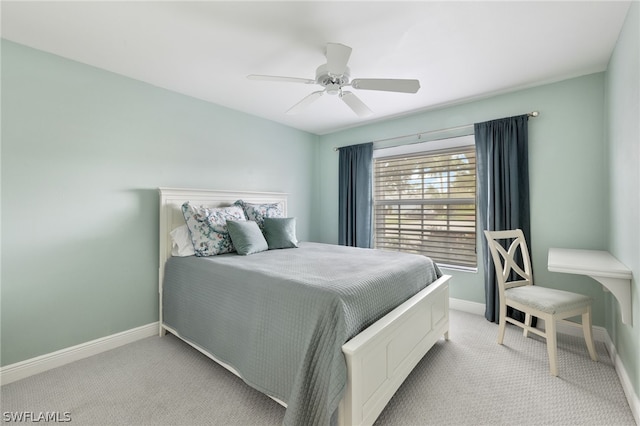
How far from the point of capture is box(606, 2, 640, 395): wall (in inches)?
62.2

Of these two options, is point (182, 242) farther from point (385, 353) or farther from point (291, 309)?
point (385, 353)

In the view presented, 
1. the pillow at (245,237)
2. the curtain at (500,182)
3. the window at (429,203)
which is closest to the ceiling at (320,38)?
the curtain at (500,182)

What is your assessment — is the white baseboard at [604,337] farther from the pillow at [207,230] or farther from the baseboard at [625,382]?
the pillow at [207,230]

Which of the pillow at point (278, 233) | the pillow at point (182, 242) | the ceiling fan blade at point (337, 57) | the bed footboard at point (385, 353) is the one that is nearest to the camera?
the bed footboard at point (385, 353)

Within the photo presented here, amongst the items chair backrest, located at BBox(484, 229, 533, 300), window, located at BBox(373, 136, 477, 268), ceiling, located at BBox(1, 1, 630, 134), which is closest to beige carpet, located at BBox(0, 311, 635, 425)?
chair backrest, located at BBox(484, 229, 533, 300)

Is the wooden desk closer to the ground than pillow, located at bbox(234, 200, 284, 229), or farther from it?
closer to the ground

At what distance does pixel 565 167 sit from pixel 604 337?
1516mm

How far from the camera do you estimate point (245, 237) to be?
104 inches

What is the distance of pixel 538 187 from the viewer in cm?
276

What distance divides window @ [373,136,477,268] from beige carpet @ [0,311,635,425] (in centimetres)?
130

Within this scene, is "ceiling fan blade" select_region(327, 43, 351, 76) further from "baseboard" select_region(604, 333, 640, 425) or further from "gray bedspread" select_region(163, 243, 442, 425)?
"baseboard" select_region(604, 333, 640, 425)

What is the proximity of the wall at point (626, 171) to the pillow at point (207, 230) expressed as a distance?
2883 millimetres

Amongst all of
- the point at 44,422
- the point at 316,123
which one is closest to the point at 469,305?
the point at 316,123

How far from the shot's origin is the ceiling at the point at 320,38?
1696mm
